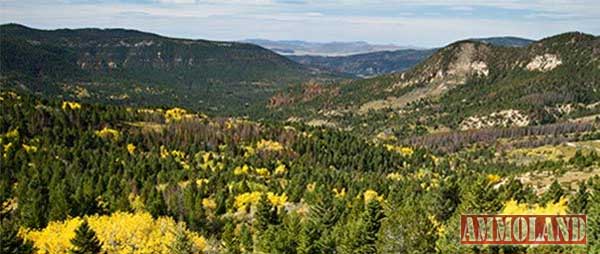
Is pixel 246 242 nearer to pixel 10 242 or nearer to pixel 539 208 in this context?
pixel 10 242

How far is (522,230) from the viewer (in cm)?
7281

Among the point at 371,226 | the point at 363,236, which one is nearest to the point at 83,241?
the point at 363,236

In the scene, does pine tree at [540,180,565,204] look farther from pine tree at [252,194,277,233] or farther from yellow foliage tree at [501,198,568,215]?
pine tree at [252,194,277,233]

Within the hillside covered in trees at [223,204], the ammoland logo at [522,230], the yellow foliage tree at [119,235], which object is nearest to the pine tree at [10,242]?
the hillside covered in trees at [223,204]

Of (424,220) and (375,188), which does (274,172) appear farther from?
(424,220)

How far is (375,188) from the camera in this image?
154250 mm

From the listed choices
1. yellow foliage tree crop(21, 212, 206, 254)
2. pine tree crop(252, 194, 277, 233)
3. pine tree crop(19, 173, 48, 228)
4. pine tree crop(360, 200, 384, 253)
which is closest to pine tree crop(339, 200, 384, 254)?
pine tree crop(360, 200, 384, 253)

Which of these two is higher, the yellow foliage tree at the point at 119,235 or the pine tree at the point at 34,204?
the yellow foliage tree at the point at 119,235

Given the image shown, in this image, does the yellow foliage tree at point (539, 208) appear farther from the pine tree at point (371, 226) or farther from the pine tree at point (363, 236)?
the pine tree at point (363, 236)

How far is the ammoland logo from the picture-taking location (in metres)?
68.2

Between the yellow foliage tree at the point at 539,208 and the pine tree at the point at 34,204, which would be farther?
the pine tree at the point at 34,204

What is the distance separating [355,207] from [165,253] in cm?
3928

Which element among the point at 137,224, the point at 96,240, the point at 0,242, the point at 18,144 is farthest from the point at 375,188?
the point at 18,144

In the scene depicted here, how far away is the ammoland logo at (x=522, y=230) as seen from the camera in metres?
68.2
